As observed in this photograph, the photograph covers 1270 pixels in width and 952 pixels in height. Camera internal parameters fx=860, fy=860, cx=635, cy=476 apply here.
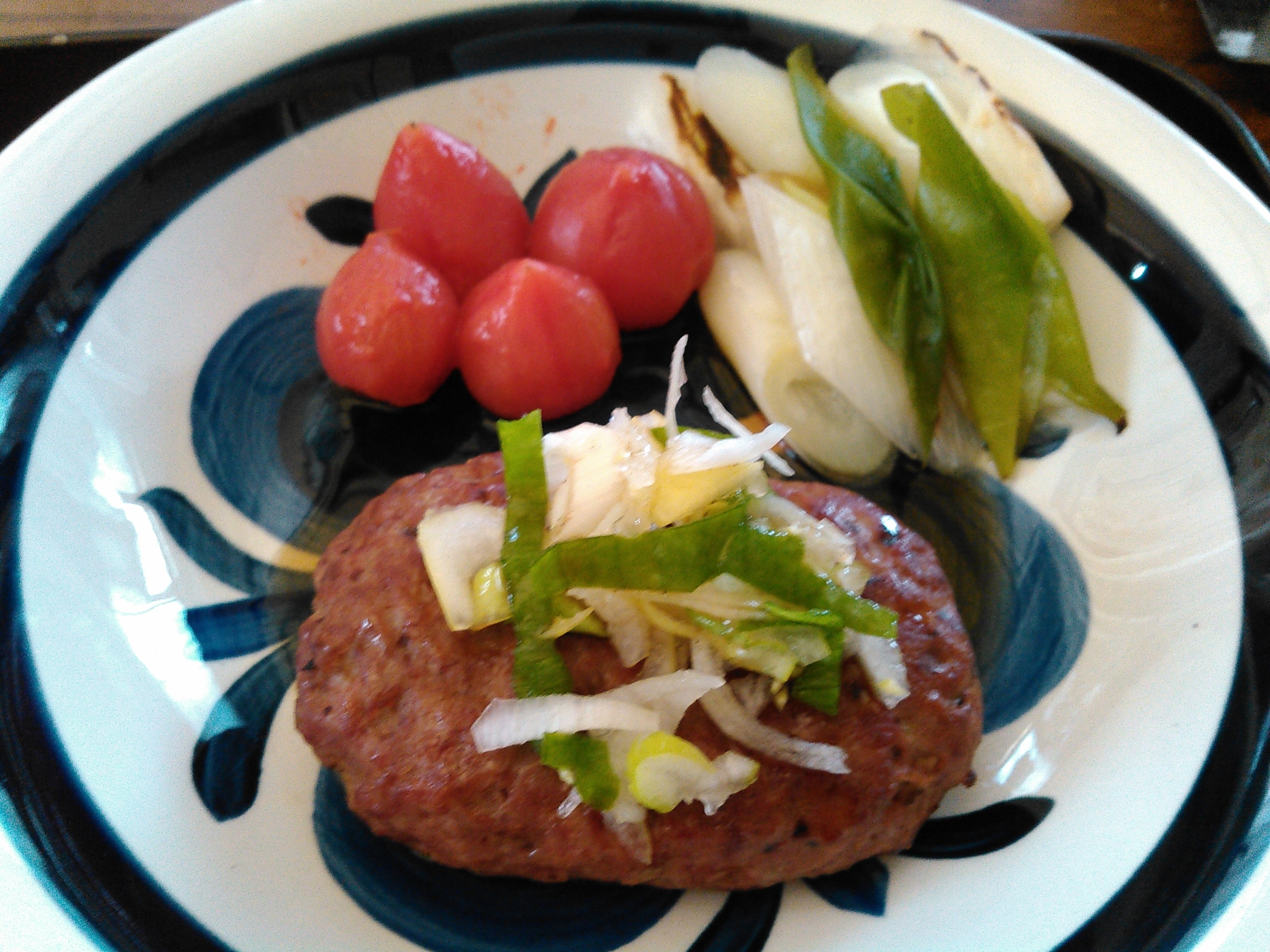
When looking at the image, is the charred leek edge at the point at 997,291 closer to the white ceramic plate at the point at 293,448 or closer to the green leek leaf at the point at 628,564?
the white ceramic plate at the point at 293,448

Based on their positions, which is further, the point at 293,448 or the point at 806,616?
the point at 293,448

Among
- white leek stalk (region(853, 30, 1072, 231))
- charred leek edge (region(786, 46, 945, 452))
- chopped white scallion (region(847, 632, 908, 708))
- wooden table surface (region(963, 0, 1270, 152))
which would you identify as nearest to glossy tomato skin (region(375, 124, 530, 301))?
charred leek edge (region(786, 46, 945, 452))

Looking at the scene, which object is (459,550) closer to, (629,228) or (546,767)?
(546,767)

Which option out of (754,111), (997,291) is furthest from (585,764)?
(754,111)

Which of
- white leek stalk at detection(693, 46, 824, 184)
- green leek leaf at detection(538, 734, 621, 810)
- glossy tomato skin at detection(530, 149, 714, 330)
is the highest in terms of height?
white leek stalk at detection(693, 46, 824, 184)

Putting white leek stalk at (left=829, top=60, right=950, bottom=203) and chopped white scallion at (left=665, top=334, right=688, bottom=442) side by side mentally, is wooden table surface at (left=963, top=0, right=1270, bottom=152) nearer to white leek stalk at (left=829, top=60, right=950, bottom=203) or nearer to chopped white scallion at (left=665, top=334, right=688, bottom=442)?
white leek stalk at (left=829, top=60, right=950, bottom=203)
